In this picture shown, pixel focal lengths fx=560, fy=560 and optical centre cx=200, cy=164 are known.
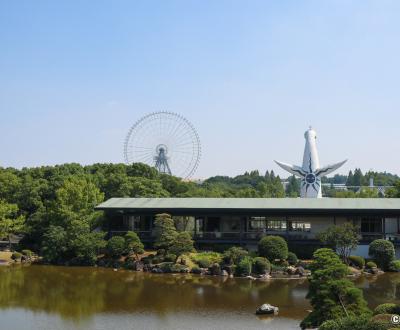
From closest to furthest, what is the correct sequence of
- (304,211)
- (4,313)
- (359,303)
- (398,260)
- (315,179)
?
(359,303) < (4,313) < (398,260) < (304,211) < (315,179)

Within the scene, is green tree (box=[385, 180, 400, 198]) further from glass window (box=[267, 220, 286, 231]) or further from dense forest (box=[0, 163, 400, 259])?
glass window (box=[267, 220, 286, 231])

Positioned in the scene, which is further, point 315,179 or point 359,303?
point 315,179

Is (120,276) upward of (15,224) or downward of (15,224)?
downward

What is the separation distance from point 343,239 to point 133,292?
13994 millimetres

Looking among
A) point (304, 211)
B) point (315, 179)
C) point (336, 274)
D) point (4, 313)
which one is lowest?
point (4, 313)

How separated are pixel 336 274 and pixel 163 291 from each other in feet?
38.7

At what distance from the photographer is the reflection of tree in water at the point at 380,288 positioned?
25.7m

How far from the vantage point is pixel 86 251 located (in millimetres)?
37719

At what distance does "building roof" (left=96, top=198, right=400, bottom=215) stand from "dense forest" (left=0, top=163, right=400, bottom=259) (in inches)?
87.0

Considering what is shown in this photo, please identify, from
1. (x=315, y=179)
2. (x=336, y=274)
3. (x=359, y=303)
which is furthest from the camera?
(x=315, y=179)

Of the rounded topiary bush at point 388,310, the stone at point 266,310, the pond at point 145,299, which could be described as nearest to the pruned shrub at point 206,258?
the pond at point 145,299

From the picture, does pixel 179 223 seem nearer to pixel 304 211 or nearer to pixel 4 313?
pixel 304 211

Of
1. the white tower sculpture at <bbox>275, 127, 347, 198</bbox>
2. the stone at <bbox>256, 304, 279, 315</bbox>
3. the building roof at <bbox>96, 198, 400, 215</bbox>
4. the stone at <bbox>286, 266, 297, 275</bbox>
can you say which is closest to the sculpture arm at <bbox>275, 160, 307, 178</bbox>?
the white tower sculpture at <bbox>275, 127, 347, 198</bbox>

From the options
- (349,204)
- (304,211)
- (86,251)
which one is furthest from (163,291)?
(349,204)
